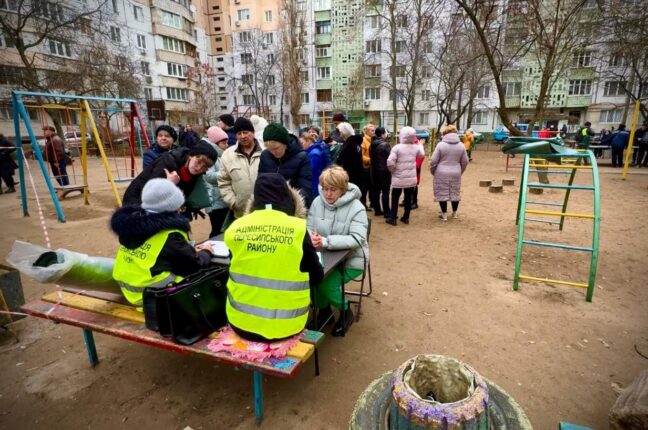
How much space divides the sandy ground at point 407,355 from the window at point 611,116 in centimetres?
3616

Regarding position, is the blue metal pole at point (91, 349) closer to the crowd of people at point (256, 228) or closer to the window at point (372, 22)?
the crowd of people at point (256, 228)

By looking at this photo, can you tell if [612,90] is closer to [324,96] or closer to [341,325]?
[324,96]

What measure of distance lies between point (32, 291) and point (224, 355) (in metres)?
3.47

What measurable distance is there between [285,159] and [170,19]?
42134mm

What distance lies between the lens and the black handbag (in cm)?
204

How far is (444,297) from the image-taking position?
3777 millimetres

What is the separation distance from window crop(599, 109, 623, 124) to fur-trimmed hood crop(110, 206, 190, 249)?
1634 inches

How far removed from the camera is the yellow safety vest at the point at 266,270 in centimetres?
196

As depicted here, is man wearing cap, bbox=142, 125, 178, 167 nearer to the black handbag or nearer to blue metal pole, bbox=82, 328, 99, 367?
blue metal pole, bbox=82, 328, 99, 367

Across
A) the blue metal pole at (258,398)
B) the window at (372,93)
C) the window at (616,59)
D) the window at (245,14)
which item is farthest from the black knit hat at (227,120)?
the window at (245,14)

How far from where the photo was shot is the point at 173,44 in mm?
37938

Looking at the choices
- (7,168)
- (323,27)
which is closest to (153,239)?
(7,168)

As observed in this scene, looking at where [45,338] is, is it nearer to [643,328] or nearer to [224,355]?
[224,355]

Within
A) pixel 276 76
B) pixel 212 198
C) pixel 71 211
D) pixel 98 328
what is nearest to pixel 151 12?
pixel 276 76
